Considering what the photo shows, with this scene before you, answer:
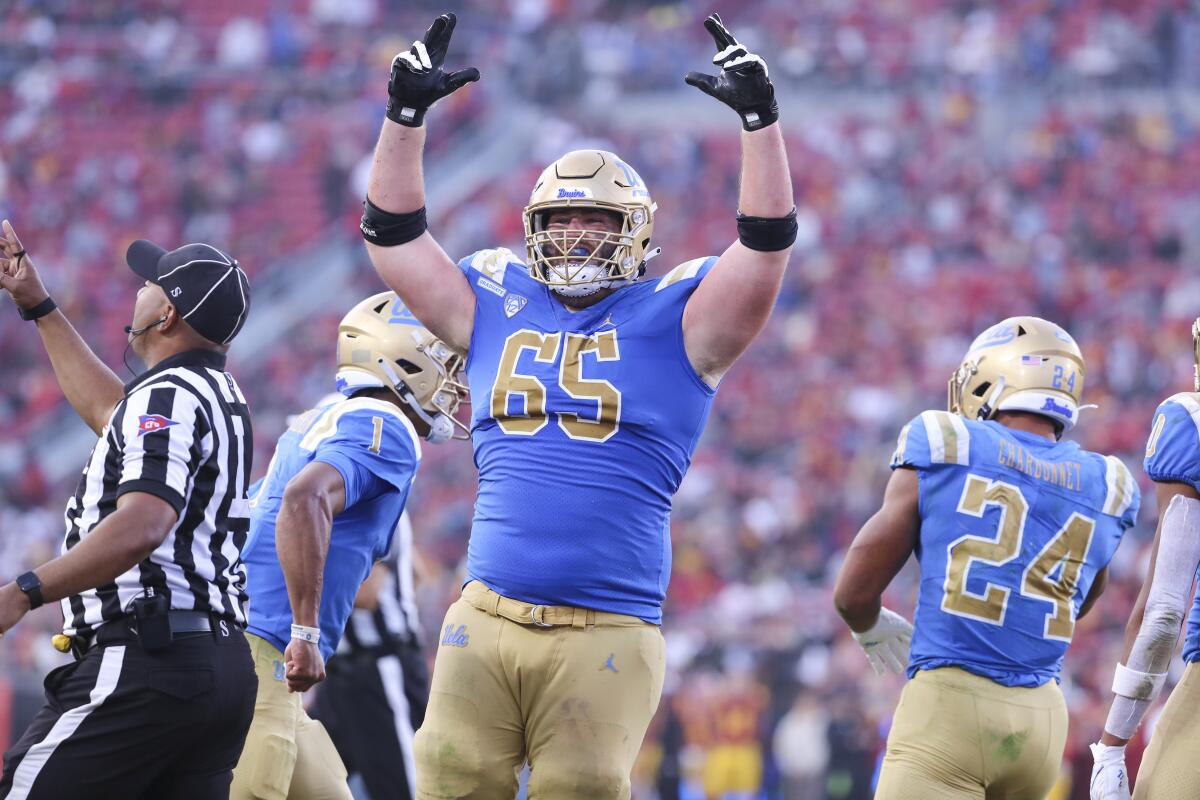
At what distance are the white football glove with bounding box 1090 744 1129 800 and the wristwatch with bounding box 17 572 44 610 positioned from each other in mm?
2750

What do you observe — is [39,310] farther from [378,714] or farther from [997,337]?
[997,337]

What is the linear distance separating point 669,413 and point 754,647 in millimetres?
8394

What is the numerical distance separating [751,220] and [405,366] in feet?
5.61

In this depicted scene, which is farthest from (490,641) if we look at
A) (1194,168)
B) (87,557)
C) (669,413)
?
(1194,168)

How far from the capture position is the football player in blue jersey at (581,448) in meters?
3.93

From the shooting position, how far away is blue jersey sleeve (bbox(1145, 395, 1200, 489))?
433cm

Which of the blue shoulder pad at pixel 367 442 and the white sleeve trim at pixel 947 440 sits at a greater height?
the white sleeve trim at pixel 947 440

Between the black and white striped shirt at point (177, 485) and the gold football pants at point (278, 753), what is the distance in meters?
0.76

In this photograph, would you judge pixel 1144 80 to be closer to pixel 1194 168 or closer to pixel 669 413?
pixel 1194 168

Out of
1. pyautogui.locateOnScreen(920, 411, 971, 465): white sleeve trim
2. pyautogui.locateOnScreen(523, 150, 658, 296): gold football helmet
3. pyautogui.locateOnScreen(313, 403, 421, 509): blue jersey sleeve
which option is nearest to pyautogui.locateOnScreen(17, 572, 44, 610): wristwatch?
pyautogui.locateOnScreen(313, 403, 421, 509): blue jersey sleeve

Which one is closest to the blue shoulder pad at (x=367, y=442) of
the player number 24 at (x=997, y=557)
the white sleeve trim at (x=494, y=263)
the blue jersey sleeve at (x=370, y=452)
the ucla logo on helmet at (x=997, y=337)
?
the blue jersey sleeve at (x=370, y=452)

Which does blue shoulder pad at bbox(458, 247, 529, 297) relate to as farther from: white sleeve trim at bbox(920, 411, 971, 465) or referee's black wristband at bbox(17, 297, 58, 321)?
referee's black wristband at bbox(17, 297, 58, 321)

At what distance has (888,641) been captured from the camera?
491 cm

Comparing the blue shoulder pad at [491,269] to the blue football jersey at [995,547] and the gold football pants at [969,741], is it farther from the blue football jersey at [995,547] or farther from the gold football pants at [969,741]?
the gold football pants at [969,741]
